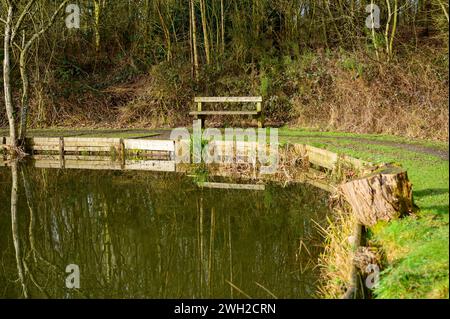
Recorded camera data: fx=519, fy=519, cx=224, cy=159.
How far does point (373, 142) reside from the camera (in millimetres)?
10766

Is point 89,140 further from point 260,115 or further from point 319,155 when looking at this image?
point 319,155

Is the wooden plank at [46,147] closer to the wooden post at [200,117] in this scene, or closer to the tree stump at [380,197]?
the wooden post at [200,117]

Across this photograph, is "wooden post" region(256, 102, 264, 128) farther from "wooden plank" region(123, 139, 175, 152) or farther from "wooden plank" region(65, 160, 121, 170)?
"wooden plank" region(65, 160, 121, 170)

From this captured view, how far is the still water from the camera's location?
5.12m

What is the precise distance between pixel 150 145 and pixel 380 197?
747 cm

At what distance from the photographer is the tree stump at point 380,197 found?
5.32 meters

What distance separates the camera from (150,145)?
12008 mm

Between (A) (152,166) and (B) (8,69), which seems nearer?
(A) (152,166)

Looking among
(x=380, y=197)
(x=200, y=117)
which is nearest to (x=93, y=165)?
(x=200, y=117)

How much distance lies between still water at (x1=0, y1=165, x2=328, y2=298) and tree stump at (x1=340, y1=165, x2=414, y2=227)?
2.52 ft

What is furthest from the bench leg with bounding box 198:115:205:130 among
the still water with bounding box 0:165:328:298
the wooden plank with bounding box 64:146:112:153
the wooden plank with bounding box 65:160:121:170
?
the still water with bounding box 0:165:328:298

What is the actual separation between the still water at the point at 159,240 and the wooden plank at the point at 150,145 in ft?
6.82

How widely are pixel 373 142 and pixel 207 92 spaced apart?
729 centimetres

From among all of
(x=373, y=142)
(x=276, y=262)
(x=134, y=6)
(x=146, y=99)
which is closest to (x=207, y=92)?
(x=146, y=99)
